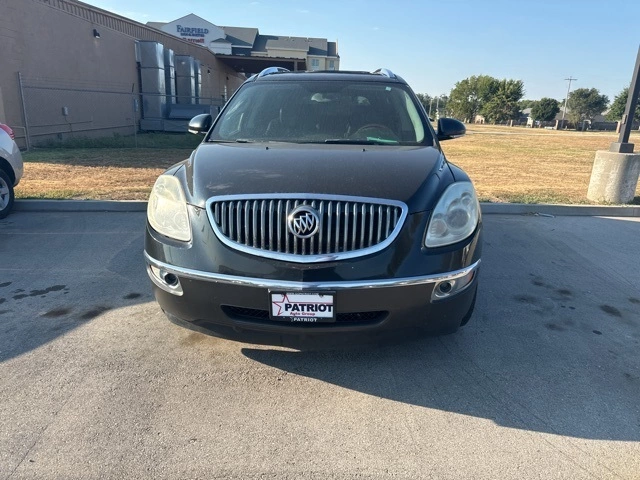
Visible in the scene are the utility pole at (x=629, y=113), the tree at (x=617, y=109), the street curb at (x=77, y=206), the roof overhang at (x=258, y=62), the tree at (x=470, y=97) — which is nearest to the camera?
the street curb at (x=77, y=206)

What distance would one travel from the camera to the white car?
6477mm

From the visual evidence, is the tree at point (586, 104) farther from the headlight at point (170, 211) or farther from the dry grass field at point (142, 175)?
the headlight at point (170, 211)

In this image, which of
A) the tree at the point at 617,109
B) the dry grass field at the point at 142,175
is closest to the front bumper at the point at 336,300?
the dry grass field at the point at 142,175

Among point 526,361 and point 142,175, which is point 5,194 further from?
point 526,361

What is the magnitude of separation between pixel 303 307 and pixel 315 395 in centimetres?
59

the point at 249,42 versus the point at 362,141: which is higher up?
the point at 249,42

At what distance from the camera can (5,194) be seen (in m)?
6.51

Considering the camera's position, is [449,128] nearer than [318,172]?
No

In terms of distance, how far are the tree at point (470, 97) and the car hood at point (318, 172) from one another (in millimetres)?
97270

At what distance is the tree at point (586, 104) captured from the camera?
291ft

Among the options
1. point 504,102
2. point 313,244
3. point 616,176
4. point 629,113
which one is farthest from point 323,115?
point 504,102

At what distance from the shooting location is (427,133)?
12.6 ft

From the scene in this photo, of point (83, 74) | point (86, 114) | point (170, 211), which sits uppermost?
point (83, 74)

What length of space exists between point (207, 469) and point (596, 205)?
7.50 metres
